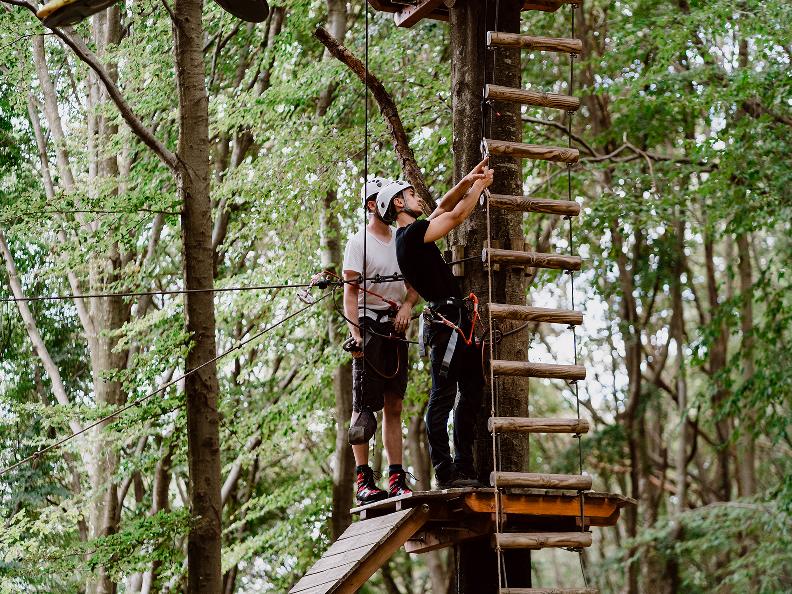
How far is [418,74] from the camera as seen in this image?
11.5 metres

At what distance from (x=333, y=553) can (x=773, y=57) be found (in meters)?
8.05

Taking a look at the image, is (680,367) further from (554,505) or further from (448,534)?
(554,505)

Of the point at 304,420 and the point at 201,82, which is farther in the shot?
the point at 304,420

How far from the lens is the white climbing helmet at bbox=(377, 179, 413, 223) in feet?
19.2

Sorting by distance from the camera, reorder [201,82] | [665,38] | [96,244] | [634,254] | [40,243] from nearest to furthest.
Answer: [201,82] < [96,244] < [665,38] < [40,243] < [634,254]

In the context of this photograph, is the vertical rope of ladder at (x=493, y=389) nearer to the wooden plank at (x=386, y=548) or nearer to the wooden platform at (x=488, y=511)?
the wooden platform at (x=488, y=511)

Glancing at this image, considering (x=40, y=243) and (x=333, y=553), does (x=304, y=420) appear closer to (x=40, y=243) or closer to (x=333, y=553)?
(x=40, y=243)

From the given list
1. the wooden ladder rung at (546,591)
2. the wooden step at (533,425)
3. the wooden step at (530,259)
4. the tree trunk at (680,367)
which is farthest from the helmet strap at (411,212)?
the tree trunk at (680,367)

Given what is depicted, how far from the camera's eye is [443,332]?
5.82 metres

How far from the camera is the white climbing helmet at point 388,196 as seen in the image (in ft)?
19.2

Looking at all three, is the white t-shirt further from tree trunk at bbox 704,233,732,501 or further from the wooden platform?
tree trunk at bbox 704,233,732,501

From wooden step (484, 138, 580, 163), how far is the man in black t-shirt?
0.20 metres

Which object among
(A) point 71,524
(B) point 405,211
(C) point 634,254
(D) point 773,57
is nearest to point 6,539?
(A) point 71,524

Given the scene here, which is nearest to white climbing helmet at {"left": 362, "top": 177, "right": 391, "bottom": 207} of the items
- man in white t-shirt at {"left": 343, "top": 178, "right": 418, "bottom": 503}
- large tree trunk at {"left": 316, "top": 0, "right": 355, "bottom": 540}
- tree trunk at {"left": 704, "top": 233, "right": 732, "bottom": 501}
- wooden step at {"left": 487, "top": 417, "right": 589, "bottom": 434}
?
man in white t-shirt at {"left": 343, "top": 178, "right": 418, "bottom": 503}
